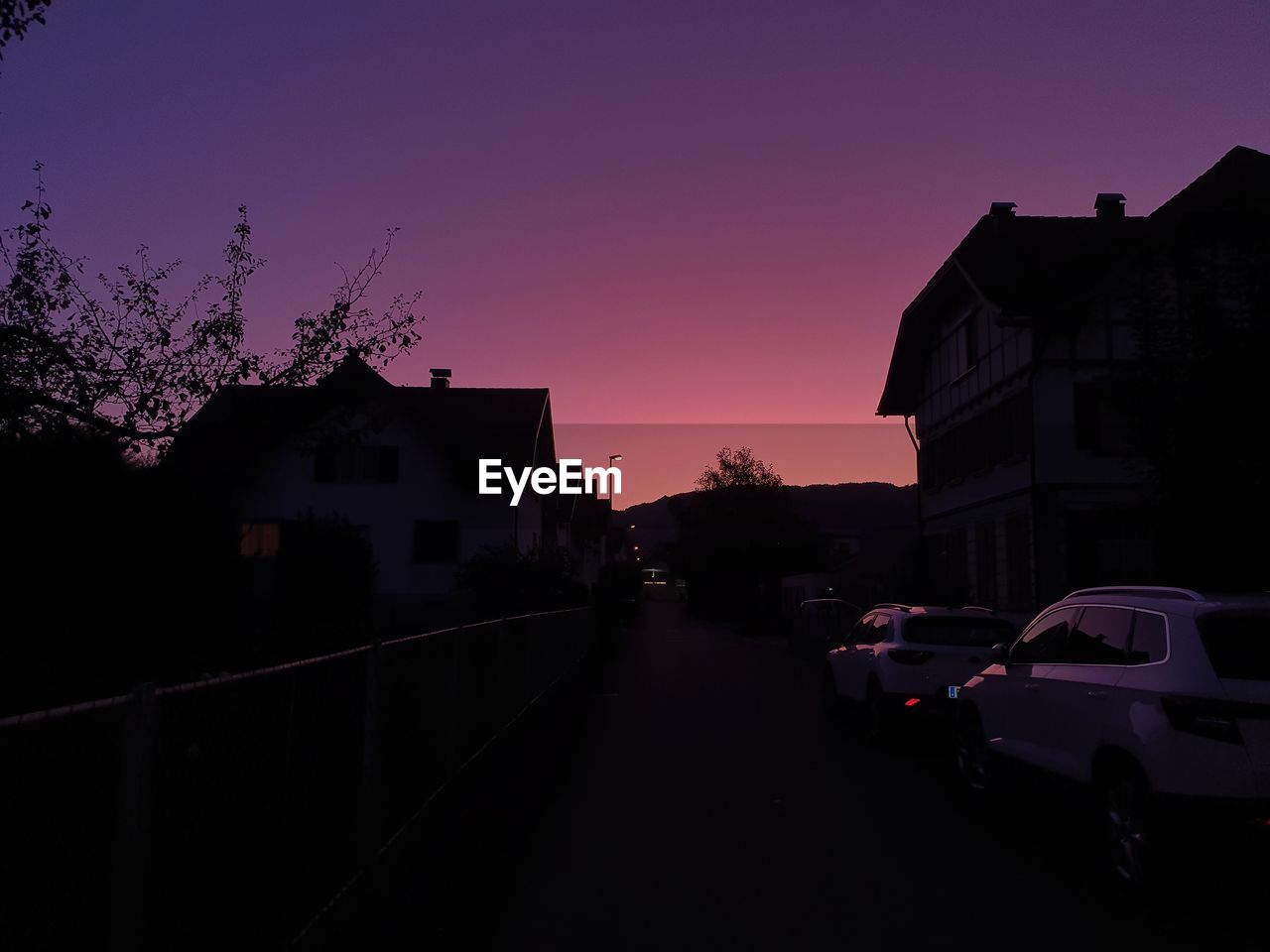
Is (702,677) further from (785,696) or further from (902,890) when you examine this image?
(902,890)

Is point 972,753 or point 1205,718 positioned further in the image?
point 972,753

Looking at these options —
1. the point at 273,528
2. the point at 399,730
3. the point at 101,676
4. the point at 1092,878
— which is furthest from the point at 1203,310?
the point at 273,528

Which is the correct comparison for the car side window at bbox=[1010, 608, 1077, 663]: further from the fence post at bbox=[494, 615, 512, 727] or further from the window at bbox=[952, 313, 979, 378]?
the window at bbox=[952, 313, 979, 378]

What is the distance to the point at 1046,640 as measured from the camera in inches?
345

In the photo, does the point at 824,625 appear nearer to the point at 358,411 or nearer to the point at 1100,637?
the point at 358,411

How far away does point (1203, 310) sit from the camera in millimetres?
12570

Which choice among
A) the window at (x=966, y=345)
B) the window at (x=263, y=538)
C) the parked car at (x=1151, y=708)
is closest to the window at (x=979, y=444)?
the window at (x=966, y=345)

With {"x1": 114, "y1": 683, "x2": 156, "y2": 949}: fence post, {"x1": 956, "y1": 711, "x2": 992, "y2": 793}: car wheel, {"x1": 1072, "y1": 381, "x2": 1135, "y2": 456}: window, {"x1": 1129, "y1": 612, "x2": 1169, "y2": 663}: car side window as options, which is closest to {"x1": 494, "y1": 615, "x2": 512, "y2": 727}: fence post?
{"x1": 956, "y1": 711, "x2": 992, "y2": 793}: car wheel

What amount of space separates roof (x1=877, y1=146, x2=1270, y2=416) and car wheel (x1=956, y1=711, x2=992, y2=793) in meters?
14.5

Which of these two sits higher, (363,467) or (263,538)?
(363,467)

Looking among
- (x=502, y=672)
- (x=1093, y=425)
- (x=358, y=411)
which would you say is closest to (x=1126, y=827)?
(x=502, y=672)

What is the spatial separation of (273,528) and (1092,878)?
35.6 m

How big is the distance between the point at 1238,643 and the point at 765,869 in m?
2.98

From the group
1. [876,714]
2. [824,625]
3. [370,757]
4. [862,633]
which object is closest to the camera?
[370,757]
